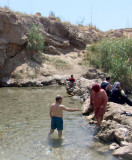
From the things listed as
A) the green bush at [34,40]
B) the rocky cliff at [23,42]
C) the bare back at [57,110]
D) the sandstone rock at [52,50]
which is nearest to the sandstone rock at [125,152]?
the bare back at [57,110]

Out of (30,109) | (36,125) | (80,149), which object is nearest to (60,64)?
(30,109)

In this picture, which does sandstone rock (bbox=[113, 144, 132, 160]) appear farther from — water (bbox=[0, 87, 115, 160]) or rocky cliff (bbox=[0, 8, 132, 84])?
rocky cliff (bbox=[0, 8, 132, 84])

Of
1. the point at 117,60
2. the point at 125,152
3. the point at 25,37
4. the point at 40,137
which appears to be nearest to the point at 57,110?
the point at 40,137

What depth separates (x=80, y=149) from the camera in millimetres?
6531

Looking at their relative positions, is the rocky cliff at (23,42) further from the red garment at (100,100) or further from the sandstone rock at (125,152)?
the sandstone rock at (125,152)

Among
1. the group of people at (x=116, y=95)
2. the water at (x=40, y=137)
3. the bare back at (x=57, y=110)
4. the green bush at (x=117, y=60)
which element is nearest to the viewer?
the water at (x=40, y=137)

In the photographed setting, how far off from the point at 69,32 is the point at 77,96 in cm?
1563

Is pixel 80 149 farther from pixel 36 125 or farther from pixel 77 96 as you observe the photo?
pixel 77 96

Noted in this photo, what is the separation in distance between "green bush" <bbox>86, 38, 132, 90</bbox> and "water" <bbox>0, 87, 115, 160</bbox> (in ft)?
28.3

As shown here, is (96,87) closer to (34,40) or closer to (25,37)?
(25,37)

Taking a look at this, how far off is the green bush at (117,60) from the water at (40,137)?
339 inches

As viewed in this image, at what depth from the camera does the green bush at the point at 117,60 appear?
59.9 feet

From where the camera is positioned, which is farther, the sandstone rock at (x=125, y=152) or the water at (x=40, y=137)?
the water at (x=40, y=137)

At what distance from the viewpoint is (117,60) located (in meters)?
19.0
